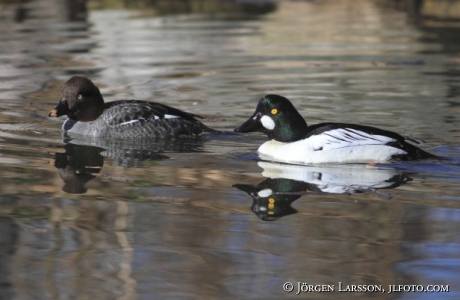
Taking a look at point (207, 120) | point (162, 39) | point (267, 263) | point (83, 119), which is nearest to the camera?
point (267, 263)

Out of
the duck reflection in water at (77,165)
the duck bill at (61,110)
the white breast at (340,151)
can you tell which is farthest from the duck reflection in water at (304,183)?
the duck bill at (61,110)

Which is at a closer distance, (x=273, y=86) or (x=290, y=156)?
(x=290, y=156)

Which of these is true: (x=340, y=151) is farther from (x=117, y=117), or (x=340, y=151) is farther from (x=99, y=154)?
(x=117, y=117)

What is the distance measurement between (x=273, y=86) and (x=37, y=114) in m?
3.76

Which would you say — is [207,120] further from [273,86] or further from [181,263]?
[181,263]

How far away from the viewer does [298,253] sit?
17.6 feet

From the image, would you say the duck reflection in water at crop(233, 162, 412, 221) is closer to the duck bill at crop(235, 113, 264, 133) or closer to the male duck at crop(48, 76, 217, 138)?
the duck bill at crop(235, 113, 264, 133)

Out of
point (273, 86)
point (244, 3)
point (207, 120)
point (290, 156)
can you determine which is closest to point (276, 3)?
point (244, 3)

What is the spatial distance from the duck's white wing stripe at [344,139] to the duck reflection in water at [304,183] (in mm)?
207

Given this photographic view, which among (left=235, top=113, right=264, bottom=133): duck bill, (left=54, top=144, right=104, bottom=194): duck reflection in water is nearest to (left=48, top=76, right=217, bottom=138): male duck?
(left=54, top=144, right=104, bottom=194): duck reflection in water
